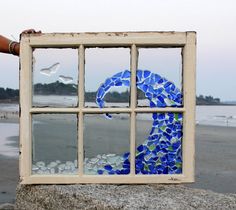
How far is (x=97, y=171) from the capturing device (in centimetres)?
381

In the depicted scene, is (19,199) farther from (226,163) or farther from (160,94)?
(226,163)

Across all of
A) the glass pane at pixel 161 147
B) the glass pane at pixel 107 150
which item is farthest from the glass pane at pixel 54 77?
the glass pane at pixel 161 147

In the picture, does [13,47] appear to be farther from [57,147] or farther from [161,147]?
[161,147]

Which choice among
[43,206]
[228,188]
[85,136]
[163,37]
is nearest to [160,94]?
[163,37]

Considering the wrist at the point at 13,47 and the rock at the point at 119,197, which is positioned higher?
the wrist at the point at 13,47

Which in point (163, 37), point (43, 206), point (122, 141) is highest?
point (163, 37)

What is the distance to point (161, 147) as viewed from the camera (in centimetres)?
384

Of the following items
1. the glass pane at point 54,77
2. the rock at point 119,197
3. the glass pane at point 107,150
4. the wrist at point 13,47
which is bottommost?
the rock at point 119,197

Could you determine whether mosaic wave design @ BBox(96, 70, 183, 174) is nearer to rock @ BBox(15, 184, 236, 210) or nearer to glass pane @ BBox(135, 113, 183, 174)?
glass pane @ BBox(135, 113, 183, 174)

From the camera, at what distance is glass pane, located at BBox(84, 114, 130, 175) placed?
12.5 ft

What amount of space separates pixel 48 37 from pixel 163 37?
1.07 metres

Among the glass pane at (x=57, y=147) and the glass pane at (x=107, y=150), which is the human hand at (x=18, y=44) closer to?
the glass pane at (x=57, y=147)

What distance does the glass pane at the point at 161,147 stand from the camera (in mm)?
3783

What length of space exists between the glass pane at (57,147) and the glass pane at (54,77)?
147mm
